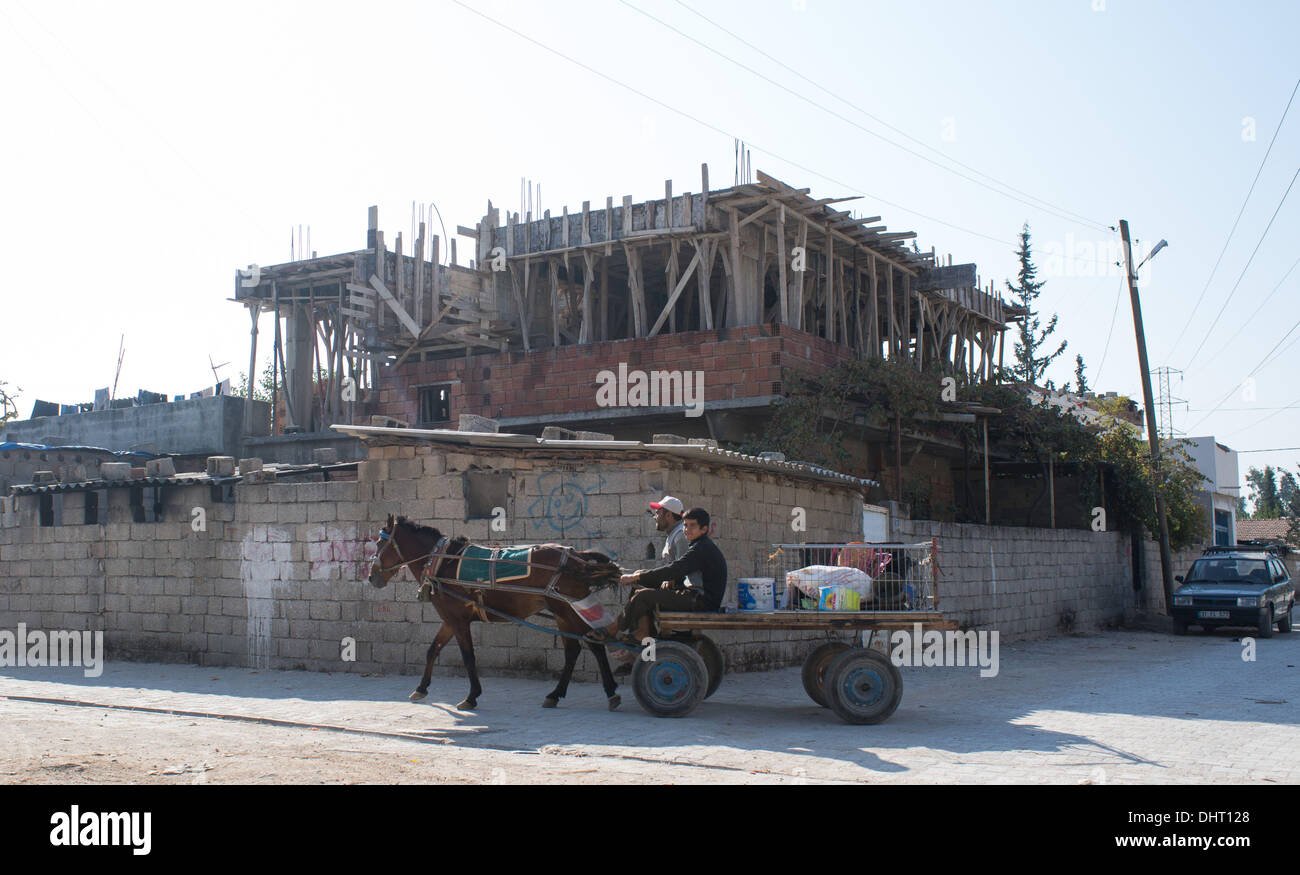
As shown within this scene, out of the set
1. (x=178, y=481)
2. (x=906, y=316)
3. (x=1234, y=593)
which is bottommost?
(x=1234, y=593)

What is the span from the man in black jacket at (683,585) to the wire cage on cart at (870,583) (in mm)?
366

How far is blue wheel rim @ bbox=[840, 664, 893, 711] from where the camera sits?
30.6ft

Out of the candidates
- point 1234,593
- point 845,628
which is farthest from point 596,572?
point 1234,593

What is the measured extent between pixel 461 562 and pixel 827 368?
1239 centimetres

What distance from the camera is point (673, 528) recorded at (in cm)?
1001

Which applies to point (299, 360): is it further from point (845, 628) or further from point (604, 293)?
point (845, 628)

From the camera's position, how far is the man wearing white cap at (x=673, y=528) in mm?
9773

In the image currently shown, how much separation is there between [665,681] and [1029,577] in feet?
42.9

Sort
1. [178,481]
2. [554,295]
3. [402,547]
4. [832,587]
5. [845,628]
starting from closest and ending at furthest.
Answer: [845,628]
[832,587]
[402,547]
[178,481]
[554,295]

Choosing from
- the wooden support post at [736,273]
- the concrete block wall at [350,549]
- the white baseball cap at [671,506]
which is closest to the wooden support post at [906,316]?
the wooden support post at [736,273]

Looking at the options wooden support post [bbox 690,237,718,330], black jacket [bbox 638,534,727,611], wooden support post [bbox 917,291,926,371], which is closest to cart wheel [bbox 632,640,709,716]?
black jacket [bbox 638,534,727,611]

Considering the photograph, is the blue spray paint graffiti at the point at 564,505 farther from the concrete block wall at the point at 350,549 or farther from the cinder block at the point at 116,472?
the cinder block at the point at 116,472
